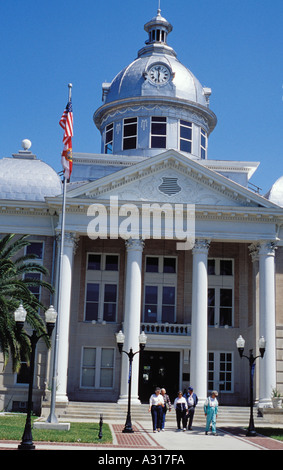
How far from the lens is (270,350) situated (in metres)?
35.6

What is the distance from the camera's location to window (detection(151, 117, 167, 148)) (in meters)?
46.0

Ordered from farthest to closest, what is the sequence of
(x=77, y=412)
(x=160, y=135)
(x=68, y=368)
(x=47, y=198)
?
(x=160, y=135)
(x=68, y=368)
(x=47, y=198)
(x=77, y=412)

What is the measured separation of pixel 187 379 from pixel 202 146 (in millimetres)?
17394

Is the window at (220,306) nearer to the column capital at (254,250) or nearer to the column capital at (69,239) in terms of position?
the column capital at (254,250)

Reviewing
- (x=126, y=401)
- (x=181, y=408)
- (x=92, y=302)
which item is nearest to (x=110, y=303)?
(x=92, y=302)

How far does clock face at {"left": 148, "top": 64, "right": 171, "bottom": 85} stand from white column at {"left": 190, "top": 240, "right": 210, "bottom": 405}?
15.6 meters

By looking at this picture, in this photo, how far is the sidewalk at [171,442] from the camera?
19.7 m

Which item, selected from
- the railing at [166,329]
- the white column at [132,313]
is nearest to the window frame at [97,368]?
the railing at [166,329]

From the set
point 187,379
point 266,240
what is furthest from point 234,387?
point 266,240

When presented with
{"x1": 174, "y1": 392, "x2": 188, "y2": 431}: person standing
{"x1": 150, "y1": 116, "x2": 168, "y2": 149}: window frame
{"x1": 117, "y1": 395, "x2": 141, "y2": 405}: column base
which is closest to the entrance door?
{"x1": 117, "y1": 395, "x2": 141, "y2": 405}: column base

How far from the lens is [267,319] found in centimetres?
3594

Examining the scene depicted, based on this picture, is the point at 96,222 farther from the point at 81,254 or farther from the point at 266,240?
the point at 266,240

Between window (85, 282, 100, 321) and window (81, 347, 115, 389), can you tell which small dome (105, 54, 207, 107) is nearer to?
window (85, 282, 100, 321)

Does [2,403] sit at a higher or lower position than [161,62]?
lower
